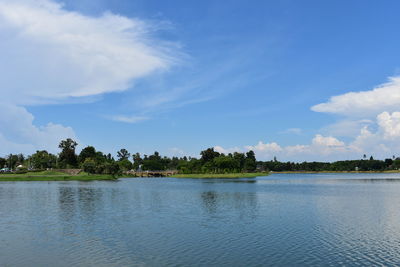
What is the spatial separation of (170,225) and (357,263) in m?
28.5

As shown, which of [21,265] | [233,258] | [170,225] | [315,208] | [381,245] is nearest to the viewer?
[21,265]

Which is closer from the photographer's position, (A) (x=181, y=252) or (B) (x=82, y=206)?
(A) (x=181, y=252)

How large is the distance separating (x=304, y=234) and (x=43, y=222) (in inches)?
1599

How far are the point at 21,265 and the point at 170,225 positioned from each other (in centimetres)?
2463

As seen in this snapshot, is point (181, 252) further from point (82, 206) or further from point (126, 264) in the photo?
point (82, 206)

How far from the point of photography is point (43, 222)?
183 feet

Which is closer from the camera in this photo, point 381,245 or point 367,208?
point 381,245

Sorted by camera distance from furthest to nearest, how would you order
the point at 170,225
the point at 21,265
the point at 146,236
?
the point at 170,225, the point at 146,236, the point at 21,265

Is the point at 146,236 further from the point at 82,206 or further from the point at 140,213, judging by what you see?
the point at 82,206

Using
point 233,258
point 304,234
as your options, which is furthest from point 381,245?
point 233,258

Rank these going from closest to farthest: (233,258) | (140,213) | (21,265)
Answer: (21,265) → (233,258) → (140,213)

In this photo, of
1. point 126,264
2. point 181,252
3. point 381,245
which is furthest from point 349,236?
point 126,264

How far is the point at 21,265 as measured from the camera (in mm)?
32125

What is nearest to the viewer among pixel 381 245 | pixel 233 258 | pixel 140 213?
pixel 233 258
